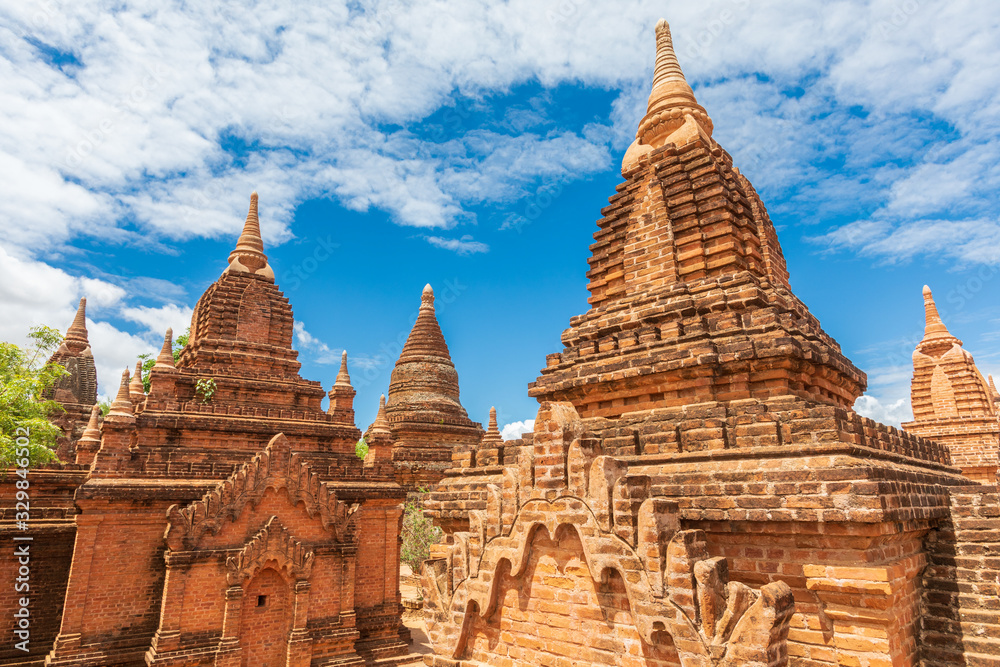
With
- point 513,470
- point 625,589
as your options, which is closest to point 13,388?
point 513,470

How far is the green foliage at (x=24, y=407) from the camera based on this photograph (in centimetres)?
1745

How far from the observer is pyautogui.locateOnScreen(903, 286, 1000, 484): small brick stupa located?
1081 inches

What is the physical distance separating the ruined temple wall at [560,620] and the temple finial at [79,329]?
130 feet

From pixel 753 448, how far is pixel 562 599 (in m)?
2.92

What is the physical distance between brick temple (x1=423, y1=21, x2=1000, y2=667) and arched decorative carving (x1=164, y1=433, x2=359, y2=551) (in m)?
9.85

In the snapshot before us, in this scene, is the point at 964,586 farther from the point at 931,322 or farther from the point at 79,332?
the point at 79,332

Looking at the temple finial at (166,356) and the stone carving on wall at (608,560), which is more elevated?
the temple finial at (166,356)

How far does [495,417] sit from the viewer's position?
38156mm

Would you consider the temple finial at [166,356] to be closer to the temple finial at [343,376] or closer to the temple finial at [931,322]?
the temple finial at [343,376]

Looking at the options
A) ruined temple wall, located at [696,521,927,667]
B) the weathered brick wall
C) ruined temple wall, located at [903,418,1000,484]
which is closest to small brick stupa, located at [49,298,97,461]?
ruined temple wall, located at [696,521,927,667]

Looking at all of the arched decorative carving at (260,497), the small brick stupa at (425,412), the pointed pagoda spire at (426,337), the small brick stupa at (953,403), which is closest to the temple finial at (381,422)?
the arched decorative carving at (260,497)

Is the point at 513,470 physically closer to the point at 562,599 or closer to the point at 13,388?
the point at 562,599

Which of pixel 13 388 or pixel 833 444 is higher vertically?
pixel 13 388

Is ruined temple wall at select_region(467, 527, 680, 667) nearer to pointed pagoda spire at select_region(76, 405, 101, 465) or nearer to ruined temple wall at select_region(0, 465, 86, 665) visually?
ruined temple wall at select_region(0, 465, 86, 665)
